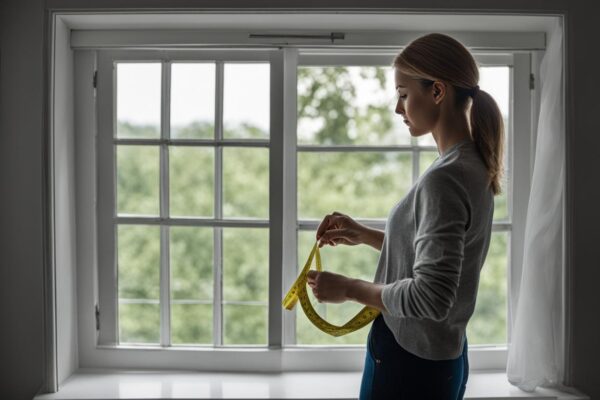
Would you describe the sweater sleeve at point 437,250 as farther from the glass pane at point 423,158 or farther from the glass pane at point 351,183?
the glass pane at point 351,183

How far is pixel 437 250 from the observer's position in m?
1.17

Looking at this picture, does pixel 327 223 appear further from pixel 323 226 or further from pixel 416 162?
pixel 416 162

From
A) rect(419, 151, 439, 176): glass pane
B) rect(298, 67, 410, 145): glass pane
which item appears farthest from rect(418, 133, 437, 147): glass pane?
rect(298, 67, 410, 145): glass pane

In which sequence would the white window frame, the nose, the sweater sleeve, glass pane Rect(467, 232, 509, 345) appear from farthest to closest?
glass pane Rect(467, 232, 509, 345)
the white window frame
the nose
the sweater sleeve

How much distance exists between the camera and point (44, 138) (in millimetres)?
1892

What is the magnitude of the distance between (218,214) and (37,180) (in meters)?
0.58

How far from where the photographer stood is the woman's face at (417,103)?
131cm

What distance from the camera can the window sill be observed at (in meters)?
1.91

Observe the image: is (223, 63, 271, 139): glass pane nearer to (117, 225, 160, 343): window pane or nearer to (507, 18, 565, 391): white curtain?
(117, 225, 160, 343): window pane

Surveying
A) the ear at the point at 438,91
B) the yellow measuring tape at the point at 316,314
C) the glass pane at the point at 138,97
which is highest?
the glass pane at the point at 138,97

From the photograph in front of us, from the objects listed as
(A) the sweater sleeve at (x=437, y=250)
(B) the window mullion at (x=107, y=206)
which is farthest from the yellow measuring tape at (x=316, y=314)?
(B) the window mullion at (x=107, y=206)

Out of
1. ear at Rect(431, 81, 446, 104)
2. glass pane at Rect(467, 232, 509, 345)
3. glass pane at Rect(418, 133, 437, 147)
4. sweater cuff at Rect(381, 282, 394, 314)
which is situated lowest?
glass pane at Rect(467, 232, 509, 345)

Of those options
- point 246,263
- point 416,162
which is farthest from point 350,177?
point 416,162

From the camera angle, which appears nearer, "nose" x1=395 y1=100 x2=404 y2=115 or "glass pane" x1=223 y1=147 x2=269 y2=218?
"nose" x1=395 y1=100 x2=404 y2=115
